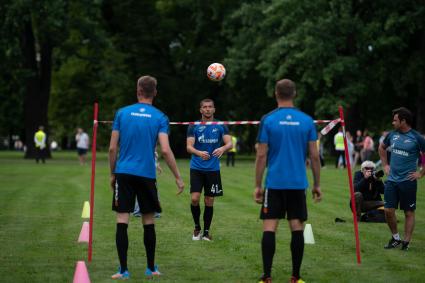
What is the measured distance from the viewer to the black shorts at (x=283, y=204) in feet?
27.1

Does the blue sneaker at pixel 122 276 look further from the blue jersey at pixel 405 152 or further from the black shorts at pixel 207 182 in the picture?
the blue jersey at pixel 405 152

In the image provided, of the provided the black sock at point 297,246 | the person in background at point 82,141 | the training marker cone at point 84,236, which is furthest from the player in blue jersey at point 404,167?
the person in background at point 82,141

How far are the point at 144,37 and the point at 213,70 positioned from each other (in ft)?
130

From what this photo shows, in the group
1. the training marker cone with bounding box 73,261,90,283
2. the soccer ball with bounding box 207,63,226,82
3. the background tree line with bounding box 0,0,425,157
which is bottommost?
the training marker cone with bounding box 73,261,90,283

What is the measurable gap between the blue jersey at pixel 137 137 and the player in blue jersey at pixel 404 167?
3.94 meters

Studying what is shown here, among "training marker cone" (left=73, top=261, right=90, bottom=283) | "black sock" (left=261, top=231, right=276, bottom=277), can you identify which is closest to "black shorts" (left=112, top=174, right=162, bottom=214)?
"training marker cone" (left=73, top=261, right=90, bottom=283)

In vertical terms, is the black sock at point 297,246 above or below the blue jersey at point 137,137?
below

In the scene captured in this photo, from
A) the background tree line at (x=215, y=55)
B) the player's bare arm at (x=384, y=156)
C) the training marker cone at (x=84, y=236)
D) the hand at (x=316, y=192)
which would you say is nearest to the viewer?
the hand at (x=316, y=192)

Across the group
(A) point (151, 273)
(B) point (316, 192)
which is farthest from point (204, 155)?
(B) point (316, 192)

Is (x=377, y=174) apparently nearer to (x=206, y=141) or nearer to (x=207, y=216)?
(x=207, y=216)

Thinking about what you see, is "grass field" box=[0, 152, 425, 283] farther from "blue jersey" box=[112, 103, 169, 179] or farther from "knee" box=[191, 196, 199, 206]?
"blue jersey" box=[112, 103, 169, 179]

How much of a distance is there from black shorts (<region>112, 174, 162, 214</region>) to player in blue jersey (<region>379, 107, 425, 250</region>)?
157 inches

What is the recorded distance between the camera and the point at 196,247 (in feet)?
37.6

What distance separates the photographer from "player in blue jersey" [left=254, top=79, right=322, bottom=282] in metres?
8.16
